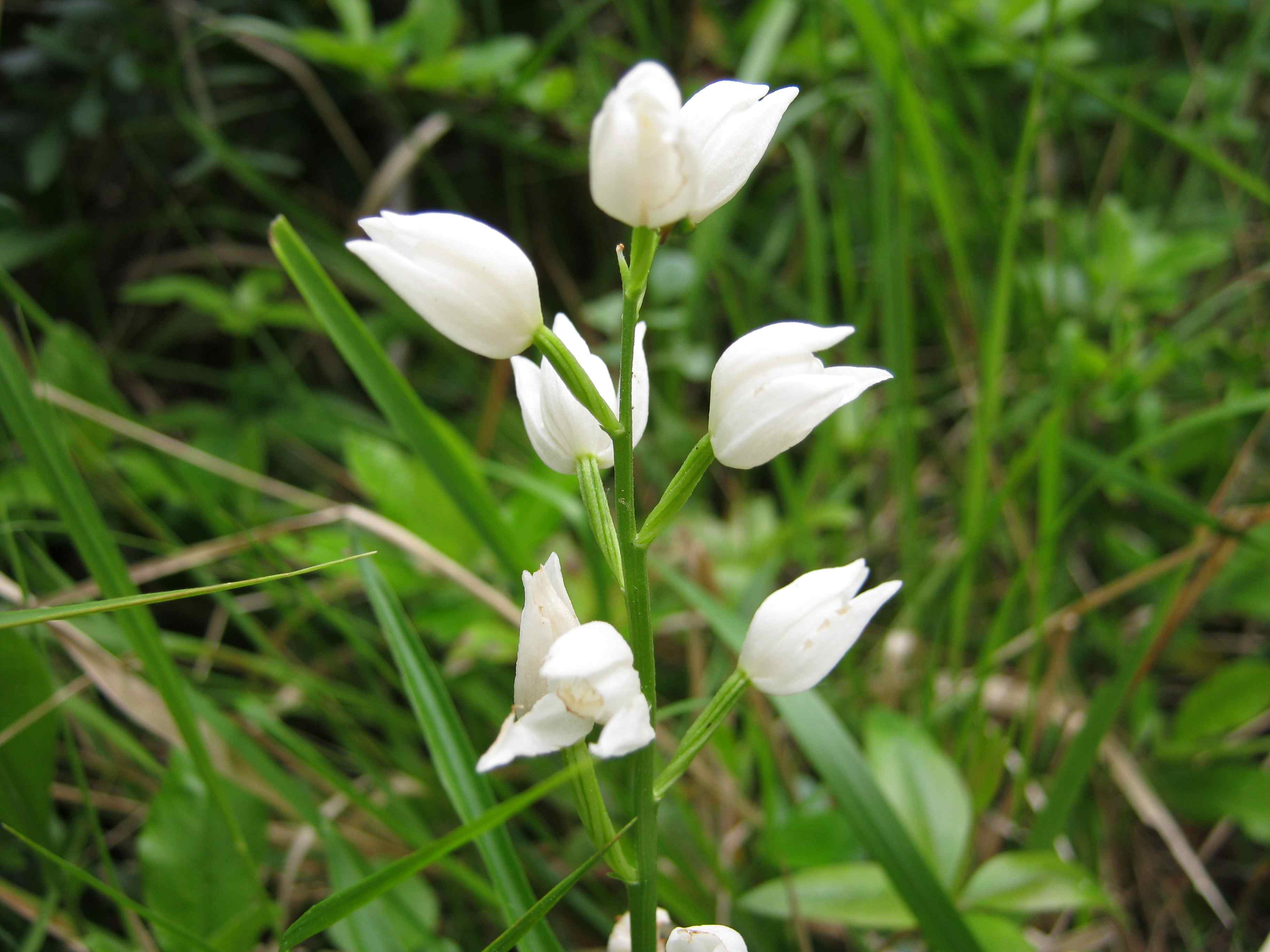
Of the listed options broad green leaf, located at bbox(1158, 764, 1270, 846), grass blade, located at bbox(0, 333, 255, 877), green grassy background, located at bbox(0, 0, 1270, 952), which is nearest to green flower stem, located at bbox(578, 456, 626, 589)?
green grassy background, located at bbox(0, 0, 1270, 952)

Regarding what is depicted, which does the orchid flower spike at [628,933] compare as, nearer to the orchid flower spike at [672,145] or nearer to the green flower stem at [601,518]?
the green flower stem at [601,518]

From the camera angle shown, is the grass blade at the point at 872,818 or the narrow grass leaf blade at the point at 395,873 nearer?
the narrow grass leaf blade at the point at 395,873

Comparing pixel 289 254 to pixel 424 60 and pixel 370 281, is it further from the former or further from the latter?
pixel 370 281

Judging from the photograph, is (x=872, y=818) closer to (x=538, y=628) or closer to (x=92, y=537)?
(x=538, y=628)

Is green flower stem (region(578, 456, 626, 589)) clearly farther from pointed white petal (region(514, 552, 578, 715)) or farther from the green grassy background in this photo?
the green grassy background

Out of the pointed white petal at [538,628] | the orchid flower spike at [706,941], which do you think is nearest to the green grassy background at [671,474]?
the orchid flower spike at [706,941]

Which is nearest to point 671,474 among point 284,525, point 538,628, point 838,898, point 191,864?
point 284,525
